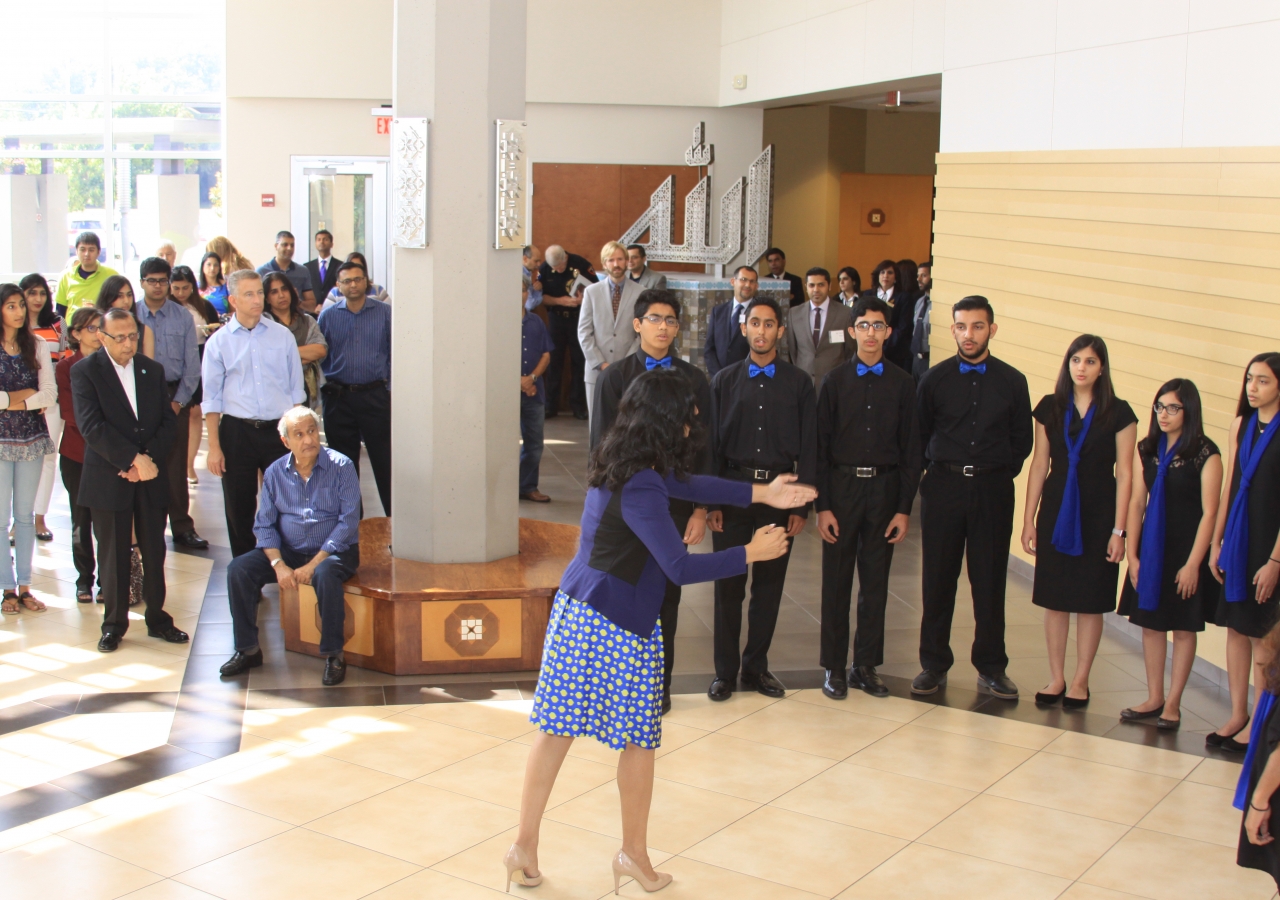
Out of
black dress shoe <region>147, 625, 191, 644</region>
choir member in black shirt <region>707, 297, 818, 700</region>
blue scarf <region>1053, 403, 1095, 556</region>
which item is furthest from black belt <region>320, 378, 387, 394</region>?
blue scarf <region>1053, 403, 1095, 556</region>

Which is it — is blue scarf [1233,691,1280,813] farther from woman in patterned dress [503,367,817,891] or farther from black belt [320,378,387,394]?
black belt [320,378,387,394]

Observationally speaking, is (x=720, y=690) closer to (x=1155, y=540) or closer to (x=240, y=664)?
(x=1155, y=540)

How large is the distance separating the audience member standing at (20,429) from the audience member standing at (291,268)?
11.1 ft

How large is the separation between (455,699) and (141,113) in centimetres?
1287

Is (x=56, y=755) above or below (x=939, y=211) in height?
below

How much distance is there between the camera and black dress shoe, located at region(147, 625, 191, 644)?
611 centimetres

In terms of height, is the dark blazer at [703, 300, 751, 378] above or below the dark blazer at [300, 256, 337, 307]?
below

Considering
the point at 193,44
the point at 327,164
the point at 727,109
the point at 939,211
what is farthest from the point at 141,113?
the point at 939,211

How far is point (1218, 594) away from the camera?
5.12m

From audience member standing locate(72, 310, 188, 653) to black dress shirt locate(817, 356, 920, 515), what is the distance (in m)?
3.10

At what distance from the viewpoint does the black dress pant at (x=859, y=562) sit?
544 centimetres

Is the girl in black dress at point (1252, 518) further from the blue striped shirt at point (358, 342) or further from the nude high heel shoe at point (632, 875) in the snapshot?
the blue striped shirt at point (358, 342)

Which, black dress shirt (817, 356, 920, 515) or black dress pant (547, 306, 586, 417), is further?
black dress pant (547, 306, 586, 417)

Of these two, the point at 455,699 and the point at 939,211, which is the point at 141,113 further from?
the point at 455,699
